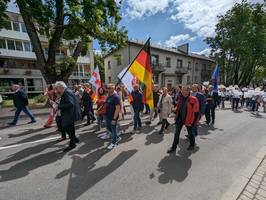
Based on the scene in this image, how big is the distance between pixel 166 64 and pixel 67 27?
66.3 feet

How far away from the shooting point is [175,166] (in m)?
3.74

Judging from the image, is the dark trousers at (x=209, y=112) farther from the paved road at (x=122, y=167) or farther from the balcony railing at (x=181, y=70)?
the balcony railing at (x=181, y=70)

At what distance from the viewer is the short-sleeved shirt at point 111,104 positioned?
15.1 ft

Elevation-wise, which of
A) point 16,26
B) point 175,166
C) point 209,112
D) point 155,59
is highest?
point 16,26

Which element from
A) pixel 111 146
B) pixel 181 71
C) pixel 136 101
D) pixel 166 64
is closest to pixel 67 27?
pixel 136 101

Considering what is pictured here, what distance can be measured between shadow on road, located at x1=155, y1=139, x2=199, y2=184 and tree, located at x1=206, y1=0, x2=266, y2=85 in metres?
28.0

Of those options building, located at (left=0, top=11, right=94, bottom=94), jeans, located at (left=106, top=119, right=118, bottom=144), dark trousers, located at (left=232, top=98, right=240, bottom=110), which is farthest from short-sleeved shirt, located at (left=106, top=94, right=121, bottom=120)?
building, located at (left=0, top=11, right=94, bottom=94)

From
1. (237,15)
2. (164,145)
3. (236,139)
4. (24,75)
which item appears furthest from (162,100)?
(237,15)

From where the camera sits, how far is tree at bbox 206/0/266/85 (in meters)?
25.9

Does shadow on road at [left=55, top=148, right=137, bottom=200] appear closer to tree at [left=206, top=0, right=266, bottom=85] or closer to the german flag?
the german flag

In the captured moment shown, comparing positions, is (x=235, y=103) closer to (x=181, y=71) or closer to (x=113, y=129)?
(x=113, y=129)

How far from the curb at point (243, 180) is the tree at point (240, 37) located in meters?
27.2

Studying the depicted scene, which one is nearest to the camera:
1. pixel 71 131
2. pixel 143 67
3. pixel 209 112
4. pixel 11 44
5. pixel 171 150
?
pixel 171 150

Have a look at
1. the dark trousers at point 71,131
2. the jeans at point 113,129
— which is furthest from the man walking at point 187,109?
the dark trousers at point 71,131
